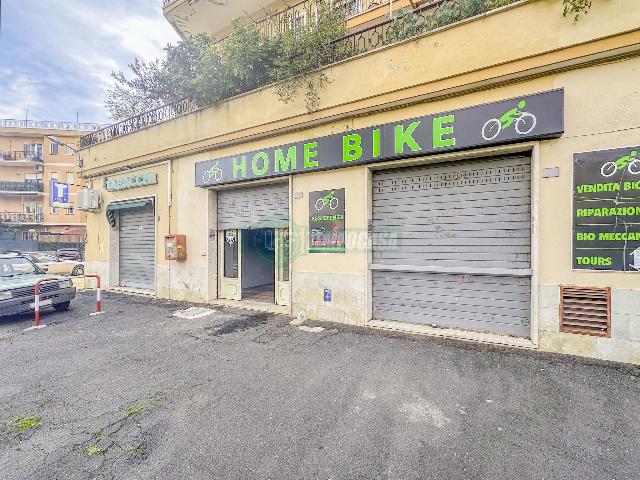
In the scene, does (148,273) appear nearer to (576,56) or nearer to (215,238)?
(215,238)

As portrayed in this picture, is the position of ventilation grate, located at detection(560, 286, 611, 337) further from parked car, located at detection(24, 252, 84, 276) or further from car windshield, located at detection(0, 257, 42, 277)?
parked car, located at detection(24, 252, 84, 276)

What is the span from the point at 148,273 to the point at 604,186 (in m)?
12.1

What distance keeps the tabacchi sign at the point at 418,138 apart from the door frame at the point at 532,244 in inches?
5.9

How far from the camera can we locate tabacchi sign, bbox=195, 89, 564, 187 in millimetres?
4719

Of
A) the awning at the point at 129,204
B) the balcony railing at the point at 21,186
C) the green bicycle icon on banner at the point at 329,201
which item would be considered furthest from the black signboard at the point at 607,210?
the balcony railing at the point at 21,186

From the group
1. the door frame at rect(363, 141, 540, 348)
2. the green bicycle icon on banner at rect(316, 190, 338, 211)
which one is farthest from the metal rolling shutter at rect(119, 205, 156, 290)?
the door frame at rect(363, 141, 540, 348)

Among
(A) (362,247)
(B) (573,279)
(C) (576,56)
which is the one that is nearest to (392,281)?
(A) (362,247)

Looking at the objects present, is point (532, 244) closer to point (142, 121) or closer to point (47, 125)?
point (142, 121)

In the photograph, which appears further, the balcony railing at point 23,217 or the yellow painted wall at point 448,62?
the balcony railing at point 23,217

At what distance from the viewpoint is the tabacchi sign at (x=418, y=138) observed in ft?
15.5

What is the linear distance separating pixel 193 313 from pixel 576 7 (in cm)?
946

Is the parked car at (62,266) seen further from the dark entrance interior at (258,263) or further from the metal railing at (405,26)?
the metal railing at (405,26)

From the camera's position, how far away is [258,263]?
10758mm

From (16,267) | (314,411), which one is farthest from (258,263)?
(314,411)
